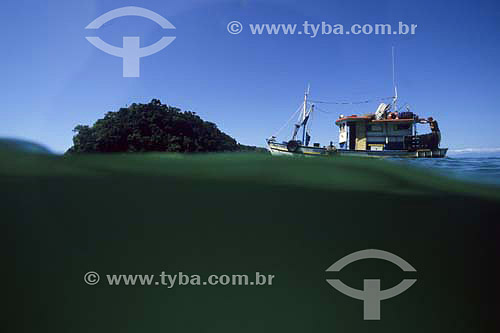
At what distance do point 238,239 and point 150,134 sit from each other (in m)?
4.94

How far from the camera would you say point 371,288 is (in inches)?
289

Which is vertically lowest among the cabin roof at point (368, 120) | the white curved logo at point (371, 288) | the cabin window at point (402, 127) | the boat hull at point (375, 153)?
the white curved logo at point (371, 288)

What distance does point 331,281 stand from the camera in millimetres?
7859

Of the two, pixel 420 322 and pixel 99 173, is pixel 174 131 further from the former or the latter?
pixel 420 322

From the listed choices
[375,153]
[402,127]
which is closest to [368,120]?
[402,127]

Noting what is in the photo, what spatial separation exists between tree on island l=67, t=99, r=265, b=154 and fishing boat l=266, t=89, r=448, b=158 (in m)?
2.87

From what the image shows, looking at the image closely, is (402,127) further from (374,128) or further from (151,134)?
(151,134)

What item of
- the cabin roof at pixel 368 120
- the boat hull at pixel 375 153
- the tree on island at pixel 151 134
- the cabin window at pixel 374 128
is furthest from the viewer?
the cabin window at pixel 374 128

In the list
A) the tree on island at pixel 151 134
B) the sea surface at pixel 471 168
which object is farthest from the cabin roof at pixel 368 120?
the tree on island at pixel 151 134

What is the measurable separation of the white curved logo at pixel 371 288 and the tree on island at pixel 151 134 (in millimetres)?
4789

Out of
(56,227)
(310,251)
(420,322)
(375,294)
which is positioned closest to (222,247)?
(310,251)

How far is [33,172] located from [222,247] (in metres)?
6.43

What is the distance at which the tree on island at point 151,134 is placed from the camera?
7641 mm

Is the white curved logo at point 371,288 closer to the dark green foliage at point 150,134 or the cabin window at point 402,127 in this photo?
the dark green foliage at point 150,134
